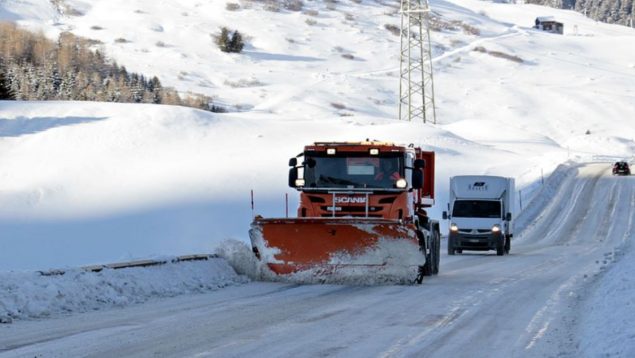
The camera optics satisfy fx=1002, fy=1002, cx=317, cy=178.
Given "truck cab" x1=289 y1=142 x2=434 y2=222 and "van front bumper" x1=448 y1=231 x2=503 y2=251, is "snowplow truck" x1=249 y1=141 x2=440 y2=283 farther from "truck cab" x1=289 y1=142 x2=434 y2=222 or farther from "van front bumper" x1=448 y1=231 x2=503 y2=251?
"van front bumper" x1=448 y1=231 x2=503 y2=251

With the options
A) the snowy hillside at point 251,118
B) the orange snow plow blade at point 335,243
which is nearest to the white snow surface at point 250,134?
the snowy hillside at point 251,118

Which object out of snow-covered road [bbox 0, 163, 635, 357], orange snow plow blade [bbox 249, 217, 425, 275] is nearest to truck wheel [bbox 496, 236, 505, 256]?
snow-covered road [bbox 0, 163, 635, 357]

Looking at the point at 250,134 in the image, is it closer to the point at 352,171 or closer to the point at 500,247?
the point at 500,247

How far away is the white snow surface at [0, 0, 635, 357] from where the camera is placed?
18562 mm

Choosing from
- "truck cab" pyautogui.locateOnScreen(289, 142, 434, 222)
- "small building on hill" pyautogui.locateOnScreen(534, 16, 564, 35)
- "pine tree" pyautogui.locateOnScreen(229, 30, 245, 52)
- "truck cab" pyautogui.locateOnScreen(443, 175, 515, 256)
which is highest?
"small building on hill" pyautogui.locateOnScreen(534, 16, 564, 35)

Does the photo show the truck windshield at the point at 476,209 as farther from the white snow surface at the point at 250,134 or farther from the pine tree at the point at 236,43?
the pine tree at the point at 236,43

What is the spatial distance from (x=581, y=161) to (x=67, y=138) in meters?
44.9

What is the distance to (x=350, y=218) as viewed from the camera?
59.8 ft

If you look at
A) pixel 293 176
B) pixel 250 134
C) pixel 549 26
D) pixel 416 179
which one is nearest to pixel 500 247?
pixel 416 179

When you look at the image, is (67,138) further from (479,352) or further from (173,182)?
(479,352)

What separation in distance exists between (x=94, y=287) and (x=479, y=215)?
22162 millimetres

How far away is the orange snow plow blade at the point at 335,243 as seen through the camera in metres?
18.2

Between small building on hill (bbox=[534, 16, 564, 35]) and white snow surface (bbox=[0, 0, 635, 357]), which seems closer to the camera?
white snow surface (bbox=[0, 0, 635, 357])

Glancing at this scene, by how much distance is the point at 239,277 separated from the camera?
62.7ft
